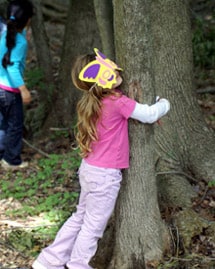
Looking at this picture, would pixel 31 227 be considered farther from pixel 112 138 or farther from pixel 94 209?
pixel 112 138

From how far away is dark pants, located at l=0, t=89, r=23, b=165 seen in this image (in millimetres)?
6184

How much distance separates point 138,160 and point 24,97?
2243 millimetres

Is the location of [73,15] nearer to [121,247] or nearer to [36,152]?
Result: [36,152]

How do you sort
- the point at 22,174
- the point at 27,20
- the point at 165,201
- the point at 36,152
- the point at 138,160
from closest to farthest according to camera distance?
1. the point at 138,160
2. the point at 165,201
3. the point at 27,20
4. the point at 22,174
5. the point at 36,152

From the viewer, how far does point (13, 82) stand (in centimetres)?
602

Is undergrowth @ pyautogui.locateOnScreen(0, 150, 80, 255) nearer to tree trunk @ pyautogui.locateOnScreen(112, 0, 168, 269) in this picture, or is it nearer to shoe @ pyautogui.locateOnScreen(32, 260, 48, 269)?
shoe @ pyautogui.locateOnScreen(32, 260, 48, 269)

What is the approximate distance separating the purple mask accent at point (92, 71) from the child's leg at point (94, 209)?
68cm

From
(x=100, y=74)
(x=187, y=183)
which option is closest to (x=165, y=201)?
(x=187, y=183)

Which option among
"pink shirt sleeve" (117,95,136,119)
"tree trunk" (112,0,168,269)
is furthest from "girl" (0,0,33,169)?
"pink shirt sleeve" (117,95,136,119)

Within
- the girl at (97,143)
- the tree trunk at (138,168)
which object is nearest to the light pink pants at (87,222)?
A: the girl at (97,143)

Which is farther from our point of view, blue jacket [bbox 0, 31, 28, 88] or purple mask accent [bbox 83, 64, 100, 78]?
blue jacket [bbox 0, 31, 28, 88]

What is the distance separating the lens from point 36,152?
7.00 metres

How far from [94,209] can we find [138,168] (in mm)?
442

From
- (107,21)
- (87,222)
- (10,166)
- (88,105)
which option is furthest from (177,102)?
(10,166)
